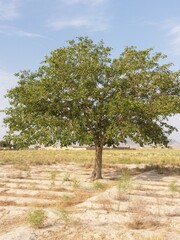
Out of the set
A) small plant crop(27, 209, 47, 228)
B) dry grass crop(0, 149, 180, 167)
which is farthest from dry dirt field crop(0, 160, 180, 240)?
dry grass crop(0, 149, 180, 167)

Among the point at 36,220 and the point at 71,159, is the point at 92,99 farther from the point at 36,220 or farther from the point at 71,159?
the point at 71,159

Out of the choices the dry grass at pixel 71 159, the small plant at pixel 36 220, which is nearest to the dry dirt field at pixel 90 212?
the small plant at pixel 36 220

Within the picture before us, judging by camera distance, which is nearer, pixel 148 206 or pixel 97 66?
pixel 148 206

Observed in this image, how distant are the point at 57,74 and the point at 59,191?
29.2 ft

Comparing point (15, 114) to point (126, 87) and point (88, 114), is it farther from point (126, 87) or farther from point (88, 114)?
point (126, 87)

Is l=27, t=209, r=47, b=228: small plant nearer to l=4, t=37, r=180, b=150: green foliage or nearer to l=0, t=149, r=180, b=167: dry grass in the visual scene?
l=4, t=37, r=180, b=150: green foliage

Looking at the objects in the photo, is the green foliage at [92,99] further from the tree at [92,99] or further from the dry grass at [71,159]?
the dry grass at [71,159]

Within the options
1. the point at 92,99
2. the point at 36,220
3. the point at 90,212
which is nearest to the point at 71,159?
the point at 92,99

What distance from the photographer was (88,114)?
25.4 meters

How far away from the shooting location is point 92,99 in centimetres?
2539

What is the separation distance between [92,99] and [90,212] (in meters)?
12.0

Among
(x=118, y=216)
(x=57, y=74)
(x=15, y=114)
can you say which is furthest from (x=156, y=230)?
(x=15, y=114)

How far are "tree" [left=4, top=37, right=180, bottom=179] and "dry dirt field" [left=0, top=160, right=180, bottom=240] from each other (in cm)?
416

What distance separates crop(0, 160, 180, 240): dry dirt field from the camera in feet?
39.1
